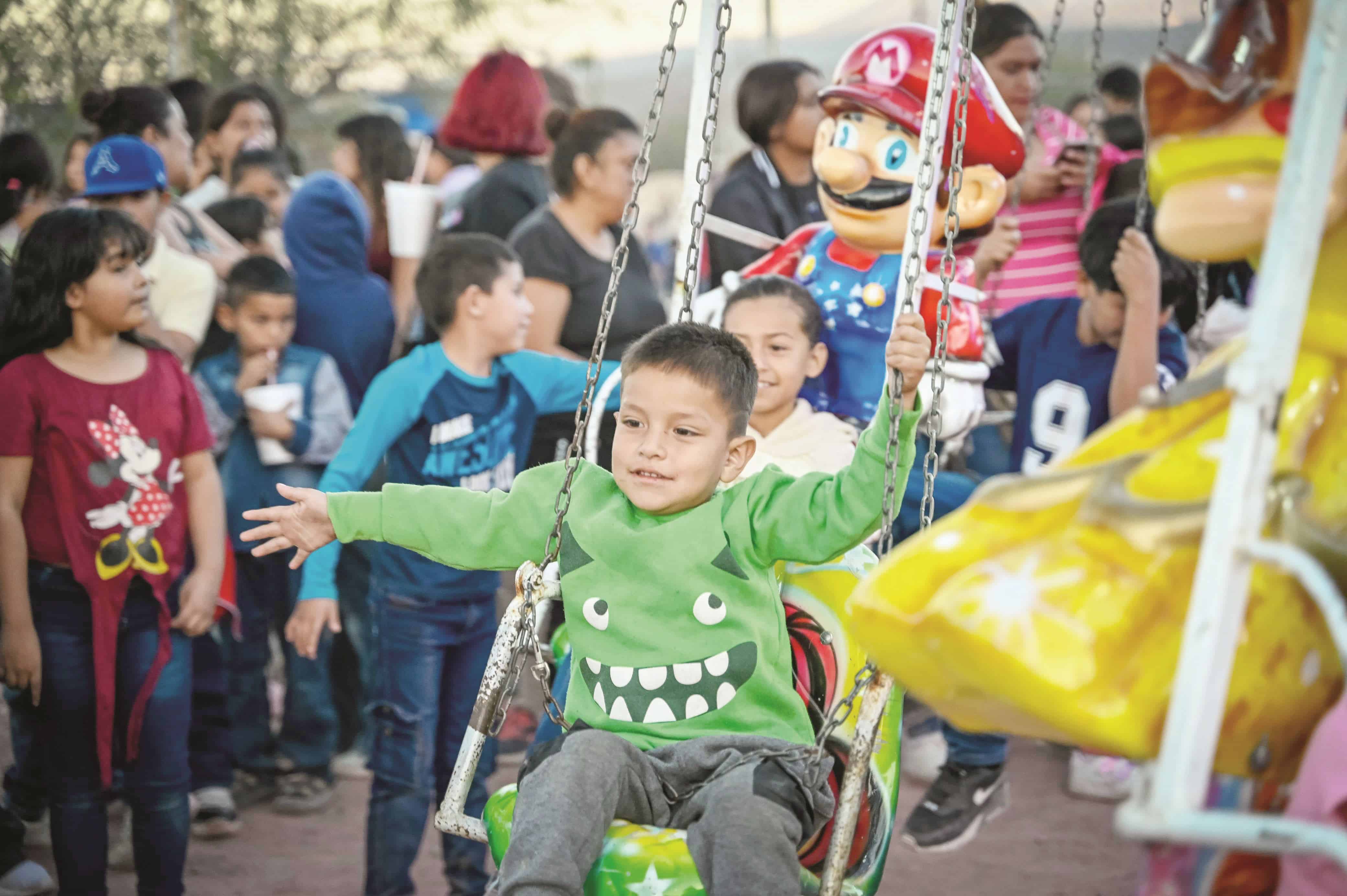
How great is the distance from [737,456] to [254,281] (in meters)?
2.18

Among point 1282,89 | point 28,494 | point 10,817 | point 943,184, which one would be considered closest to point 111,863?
point 10,817

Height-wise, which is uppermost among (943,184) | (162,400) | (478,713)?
(943,184)

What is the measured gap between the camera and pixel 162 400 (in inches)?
130

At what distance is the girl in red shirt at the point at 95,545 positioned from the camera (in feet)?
10.3

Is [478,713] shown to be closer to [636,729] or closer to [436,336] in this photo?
[636,729]

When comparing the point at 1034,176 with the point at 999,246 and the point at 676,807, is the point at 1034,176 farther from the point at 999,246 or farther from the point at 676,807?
the point at 676,807

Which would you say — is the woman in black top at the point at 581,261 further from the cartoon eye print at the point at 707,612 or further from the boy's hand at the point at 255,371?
the cartoon eye print at the point at 707,612

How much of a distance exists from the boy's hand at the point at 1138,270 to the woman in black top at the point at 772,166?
127 centimetres

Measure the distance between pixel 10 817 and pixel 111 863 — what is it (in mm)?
306

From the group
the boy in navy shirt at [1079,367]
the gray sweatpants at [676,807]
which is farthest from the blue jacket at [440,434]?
the boy in navy shirt at [1079,367]

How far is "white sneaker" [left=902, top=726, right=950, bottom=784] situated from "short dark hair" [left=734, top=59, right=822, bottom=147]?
7.09ft

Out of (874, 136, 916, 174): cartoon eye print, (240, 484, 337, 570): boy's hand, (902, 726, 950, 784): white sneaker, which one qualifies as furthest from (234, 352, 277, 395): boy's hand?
(902, 726, 950, 784): white sneaker

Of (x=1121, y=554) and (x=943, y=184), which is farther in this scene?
(x=943, y=184)

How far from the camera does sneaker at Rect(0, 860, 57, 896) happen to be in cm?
354
